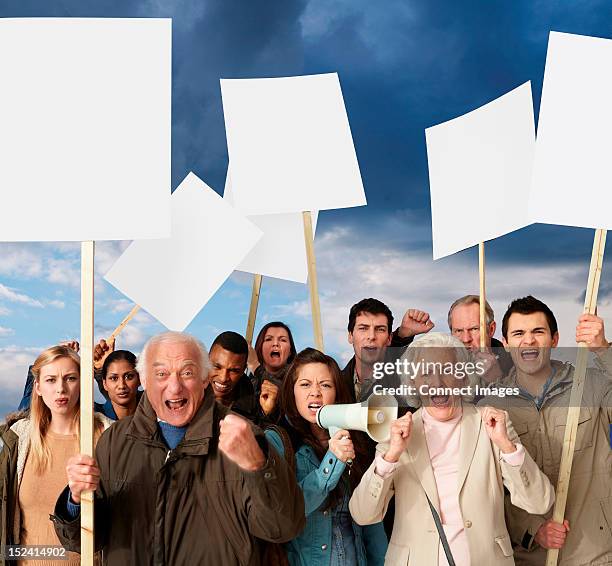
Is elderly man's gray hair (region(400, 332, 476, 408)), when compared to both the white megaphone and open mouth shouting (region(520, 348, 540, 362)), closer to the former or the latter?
the white megaphone

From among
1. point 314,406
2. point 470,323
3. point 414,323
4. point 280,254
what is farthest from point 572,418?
point 280,254

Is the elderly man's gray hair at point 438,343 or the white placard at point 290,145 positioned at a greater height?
the white placard at point 290,145

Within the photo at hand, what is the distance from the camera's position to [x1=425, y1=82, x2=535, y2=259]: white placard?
4.92m

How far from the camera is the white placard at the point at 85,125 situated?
138 inches

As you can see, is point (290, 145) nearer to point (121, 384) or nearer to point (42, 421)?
point (121, 384)

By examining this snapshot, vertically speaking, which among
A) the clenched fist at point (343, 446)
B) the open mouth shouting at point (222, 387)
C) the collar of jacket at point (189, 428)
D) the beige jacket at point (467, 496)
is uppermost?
the open mouth shouting at point (222, 387)

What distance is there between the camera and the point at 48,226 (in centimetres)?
350

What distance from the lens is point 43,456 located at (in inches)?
161

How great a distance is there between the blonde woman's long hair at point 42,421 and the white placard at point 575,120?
2338mm

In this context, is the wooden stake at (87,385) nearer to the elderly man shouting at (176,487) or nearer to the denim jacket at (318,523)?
the elderly man shouting at (176,487)

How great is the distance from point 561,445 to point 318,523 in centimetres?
119

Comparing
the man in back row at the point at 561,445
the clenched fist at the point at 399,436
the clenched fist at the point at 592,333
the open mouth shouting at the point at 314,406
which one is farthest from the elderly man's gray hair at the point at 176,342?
the clenched fist at the point at 592,333

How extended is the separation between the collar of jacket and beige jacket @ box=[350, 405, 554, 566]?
2.18 ft

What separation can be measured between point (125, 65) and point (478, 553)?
242 centimetres
